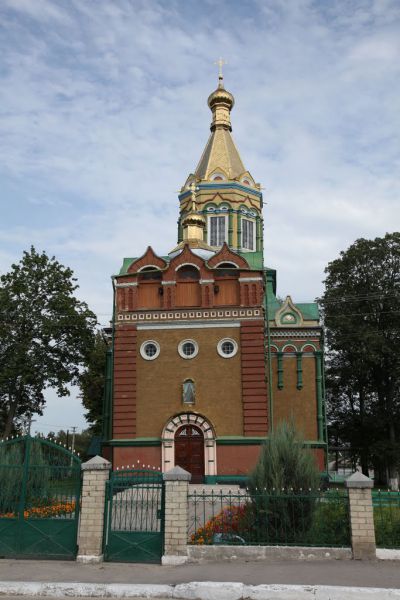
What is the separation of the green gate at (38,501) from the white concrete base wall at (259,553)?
2.17 metres

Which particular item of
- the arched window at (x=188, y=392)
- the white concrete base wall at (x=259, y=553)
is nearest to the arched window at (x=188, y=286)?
the arched window at (x=188, y=392)

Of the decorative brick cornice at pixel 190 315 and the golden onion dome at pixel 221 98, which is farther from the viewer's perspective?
the golden onion dome at pixel 221 98

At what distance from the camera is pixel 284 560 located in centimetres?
991

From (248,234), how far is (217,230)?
165 cm

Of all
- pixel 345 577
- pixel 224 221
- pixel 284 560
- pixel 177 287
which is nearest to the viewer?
pixel 345 577

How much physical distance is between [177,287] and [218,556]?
1404 centimetres

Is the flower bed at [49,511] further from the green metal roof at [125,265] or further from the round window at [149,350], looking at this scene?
the green metal roof at [125,265]

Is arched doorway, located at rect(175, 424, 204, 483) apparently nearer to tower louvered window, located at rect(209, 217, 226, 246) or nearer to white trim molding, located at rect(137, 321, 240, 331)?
white trim molding, located at rect(137, 321, 240, 331)

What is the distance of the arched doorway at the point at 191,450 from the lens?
21.4 meters

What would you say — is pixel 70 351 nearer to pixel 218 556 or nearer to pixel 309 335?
pixel 309 335

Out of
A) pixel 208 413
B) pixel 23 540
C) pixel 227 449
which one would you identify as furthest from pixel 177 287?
pixel 23 540

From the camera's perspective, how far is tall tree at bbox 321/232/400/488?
30438 millimetres

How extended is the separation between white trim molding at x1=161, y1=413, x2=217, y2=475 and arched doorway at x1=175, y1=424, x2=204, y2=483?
0.19 meters

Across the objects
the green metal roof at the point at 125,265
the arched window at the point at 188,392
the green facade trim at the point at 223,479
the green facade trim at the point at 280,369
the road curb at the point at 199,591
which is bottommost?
the road curb at the point at 199,591
